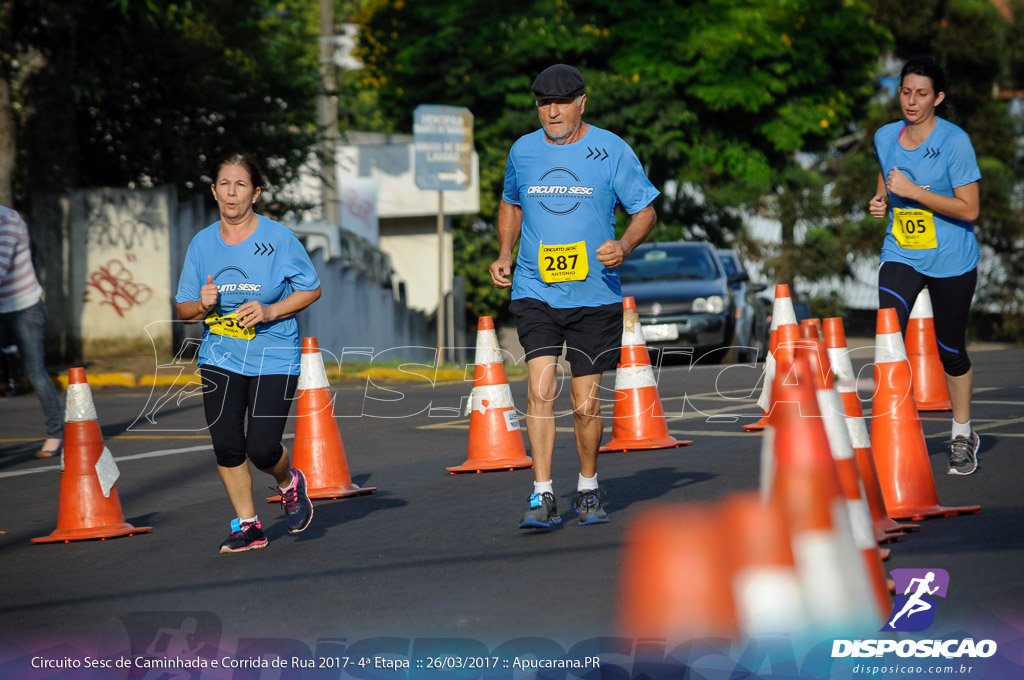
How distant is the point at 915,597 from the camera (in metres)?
4.33

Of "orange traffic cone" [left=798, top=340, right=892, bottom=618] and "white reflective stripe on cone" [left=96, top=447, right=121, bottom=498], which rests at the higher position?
"orange traffic cone" [left=798, top=340, right=892, bottom=618]

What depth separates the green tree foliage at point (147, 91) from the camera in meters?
17.8

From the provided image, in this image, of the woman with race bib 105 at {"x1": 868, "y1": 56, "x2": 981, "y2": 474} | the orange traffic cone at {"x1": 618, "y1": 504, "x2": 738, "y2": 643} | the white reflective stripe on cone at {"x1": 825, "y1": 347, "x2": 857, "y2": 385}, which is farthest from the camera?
the woman with race bib 105 at {"x1": 868, "y1": 56, "x2": 981, "y2": 474}

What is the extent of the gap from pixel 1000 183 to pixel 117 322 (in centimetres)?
2352

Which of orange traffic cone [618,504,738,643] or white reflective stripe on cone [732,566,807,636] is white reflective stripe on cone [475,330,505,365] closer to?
orange traffic cone [618,504,738,643]

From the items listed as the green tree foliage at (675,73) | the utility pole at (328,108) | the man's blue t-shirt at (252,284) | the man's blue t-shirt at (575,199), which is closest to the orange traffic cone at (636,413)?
the man's blue t-shirt at (575,199)

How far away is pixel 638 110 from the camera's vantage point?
30016mm

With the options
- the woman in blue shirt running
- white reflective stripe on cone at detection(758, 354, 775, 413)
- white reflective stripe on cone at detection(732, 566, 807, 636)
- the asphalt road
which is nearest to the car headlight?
white reflective stripe on cone at detection(758, 354, 775, 413)

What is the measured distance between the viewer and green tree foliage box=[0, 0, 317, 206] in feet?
58.4

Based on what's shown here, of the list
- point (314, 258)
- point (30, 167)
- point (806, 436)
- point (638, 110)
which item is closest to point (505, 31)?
point (638, 110)

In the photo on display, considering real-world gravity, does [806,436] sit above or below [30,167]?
below

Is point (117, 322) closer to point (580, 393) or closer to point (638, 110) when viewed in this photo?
point (580, 393)

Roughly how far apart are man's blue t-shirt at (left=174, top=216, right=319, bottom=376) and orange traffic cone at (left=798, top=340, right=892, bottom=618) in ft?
8.30

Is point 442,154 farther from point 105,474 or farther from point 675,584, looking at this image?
point 675,584
